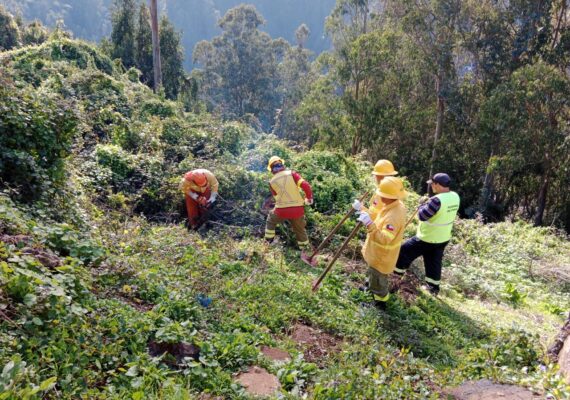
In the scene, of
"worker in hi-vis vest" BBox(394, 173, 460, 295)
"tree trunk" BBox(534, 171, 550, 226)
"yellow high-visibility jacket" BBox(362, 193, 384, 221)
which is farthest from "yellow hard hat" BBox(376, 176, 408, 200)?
"tree trunk" BBox(534, 171, 550, 226)

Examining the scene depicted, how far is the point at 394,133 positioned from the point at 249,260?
19361 millimetres

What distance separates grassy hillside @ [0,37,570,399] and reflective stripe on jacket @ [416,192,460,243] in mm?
820

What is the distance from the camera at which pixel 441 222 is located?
6.27 m

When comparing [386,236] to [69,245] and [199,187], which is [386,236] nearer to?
[69,245]

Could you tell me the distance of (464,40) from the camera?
19531 millimetres

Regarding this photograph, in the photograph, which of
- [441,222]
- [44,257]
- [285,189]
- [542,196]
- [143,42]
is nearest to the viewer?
[44,257]

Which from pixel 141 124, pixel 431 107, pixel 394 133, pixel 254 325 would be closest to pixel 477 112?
pixel 431 107

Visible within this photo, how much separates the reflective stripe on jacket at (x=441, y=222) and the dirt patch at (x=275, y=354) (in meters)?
3.09

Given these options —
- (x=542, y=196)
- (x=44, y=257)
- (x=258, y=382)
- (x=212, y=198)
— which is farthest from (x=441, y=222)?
(x=542, y=196)

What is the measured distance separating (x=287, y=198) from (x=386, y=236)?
1923 mm

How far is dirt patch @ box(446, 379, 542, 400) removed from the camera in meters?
3.61

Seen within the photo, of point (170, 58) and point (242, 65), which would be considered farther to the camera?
point (242, 65)

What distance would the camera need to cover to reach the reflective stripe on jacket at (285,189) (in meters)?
6.71

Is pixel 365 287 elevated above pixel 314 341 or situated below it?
above
